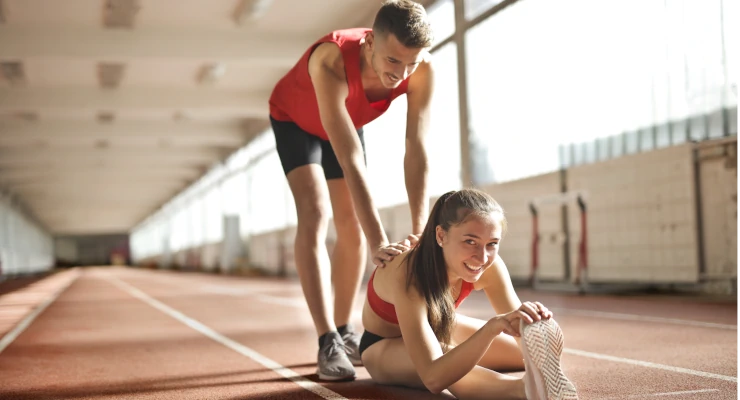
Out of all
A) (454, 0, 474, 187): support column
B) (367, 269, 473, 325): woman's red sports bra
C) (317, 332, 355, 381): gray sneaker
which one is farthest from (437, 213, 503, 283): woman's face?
(454, 0, 474, 187): support column

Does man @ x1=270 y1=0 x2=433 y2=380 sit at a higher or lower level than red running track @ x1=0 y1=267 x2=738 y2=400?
higher

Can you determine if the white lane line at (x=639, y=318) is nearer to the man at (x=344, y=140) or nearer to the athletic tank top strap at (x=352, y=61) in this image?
the man at (x=344, y=140)

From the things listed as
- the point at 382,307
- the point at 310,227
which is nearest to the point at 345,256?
the point at 310,227

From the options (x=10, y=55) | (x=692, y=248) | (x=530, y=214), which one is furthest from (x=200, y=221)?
(x=692, y=248)

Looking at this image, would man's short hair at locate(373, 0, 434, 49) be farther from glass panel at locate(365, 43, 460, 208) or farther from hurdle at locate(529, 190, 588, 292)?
glass panel at locate(365, 43, 460, 208)

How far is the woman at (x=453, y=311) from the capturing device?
1.93 m

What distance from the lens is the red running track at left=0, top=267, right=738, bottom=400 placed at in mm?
2719

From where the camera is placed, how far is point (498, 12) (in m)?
9.54

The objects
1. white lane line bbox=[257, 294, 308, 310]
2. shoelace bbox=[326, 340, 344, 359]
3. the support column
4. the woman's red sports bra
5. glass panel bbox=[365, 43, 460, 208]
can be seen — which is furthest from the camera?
glass panel bbox=[365, 43, 460, 208]

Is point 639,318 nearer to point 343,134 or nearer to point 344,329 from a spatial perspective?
point 344,329

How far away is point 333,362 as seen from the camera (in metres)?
2.92

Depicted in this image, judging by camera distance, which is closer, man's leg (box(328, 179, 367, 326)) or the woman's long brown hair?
the woman's long brown hair

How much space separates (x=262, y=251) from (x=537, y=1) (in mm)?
16273

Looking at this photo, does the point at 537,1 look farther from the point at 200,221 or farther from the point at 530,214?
the point at 200,221
